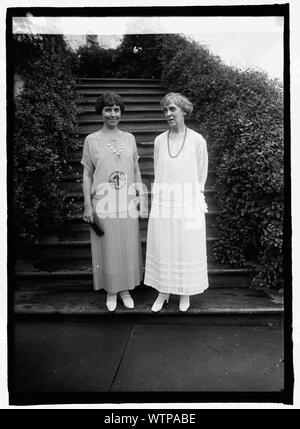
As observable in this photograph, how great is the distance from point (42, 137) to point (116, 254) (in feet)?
4.79

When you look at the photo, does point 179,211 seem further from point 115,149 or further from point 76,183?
point 76,183

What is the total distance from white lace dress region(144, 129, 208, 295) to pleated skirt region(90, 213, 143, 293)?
0.63 ft

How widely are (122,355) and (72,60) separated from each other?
10.6 ft

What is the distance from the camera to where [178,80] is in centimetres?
498

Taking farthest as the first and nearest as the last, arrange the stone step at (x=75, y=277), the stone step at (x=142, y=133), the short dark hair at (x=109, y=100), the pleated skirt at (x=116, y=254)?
the stone step at (x=142, y=133), the stone step at (x=75, y=277), the pleated skirt at (x=116, y=254), the short dark hair at (x=109, y=100)

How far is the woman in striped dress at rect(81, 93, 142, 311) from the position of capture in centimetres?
286

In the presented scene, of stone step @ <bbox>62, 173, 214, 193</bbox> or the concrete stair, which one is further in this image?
stone step @ <bbox>62, 173, 214, 193</bbox>

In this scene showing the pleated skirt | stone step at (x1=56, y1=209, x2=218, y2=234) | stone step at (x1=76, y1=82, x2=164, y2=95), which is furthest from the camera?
stone step at (x1=76, y1=82, x2=164, y2=95)

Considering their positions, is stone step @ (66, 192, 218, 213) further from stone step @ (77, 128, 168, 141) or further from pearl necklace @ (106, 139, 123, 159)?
pearl necklace @ (106, 139, 123, 159)

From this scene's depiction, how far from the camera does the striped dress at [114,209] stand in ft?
A: 9.42

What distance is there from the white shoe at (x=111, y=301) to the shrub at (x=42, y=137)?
0.97 meters

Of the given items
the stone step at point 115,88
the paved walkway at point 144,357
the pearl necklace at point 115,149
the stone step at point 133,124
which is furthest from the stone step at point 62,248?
the stone step at point 115,88

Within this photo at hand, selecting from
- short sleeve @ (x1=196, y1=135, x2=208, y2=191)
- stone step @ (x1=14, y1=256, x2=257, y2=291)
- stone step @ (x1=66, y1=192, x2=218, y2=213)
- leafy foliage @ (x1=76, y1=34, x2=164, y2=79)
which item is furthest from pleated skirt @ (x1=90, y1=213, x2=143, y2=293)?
leafy foliage @ (x1=76, y1=34, x2=164, y2=79)

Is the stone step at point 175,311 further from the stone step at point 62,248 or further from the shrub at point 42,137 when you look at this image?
the shrub at point 42,137
